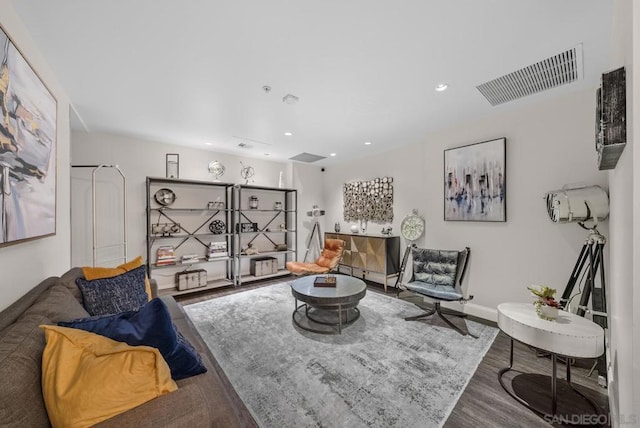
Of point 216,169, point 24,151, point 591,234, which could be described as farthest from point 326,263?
point 24,151

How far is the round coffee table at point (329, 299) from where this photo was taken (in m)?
2.69

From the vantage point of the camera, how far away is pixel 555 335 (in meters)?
1.63

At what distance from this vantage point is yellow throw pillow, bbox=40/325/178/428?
2.63 feet

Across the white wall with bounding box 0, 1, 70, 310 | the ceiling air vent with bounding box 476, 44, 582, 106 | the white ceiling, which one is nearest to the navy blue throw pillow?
the white wall with bounding box 0, 1, 70, 310

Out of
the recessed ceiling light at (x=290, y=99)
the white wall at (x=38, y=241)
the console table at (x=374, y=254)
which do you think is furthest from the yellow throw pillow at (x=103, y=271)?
the console table at (x=374, y=254)

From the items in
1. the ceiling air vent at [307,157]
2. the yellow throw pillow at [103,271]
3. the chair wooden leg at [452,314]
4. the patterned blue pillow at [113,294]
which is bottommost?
the chair wooden leg at [452,314]

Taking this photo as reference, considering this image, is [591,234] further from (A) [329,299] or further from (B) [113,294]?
(B) [113,294]

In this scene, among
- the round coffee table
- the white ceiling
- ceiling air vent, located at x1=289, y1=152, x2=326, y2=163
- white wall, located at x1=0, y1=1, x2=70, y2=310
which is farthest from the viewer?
ceiling air vent, located at x1=289, y1=152, x2=326, y2=163

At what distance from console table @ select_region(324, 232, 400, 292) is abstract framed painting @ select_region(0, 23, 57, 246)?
4064 mm

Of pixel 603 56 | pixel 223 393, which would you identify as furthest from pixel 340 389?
pixel 603 56

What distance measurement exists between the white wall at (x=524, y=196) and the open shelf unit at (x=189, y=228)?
12.3 ft

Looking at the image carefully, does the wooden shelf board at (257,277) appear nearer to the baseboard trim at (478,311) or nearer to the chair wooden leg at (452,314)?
the chair wooden leg at (452,314)

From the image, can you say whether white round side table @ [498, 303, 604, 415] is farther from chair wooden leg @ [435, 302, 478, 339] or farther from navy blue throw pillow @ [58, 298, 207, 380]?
navy blue throw pillow @ [58, 298, 207, 380]

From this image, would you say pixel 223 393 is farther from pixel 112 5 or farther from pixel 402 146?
pixel 402 146
